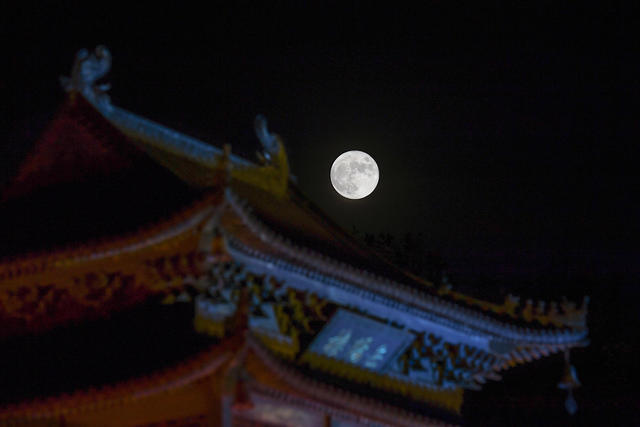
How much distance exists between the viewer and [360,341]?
12133 millimetres

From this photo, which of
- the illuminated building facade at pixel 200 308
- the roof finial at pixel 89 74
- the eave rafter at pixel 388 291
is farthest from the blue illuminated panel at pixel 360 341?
the roof finial at pixel 89 74

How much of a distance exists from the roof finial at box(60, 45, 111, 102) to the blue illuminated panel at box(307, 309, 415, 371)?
14.3 ft

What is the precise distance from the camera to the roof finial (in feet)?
40.1

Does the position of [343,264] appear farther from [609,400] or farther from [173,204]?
[609,400]

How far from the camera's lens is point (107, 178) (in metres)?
11.3

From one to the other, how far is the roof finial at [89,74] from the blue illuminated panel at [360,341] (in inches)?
171

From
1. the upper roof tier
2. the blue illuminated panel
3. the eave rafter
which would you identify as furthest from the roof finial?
the blue illuminated panel

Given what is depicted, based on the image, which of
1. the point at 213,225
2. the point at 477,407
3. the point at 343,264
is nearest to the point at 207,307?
the point at 213,225

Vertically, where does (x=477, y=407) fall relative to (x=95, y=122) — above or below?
below

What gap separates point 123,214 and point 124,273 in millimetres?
652

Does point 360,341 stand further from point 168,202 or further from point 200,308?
point 168,202

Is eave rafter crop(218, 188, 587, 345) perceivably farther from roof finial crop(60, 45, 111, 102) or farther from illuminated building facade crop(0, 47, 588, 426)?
roof finial crop(60, 45, 111, 102)

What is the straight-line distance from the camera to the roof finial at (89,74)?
481 inches

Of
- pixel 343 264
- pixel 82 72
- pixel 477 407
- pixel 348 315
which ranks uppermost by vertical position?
pixel 82 72
